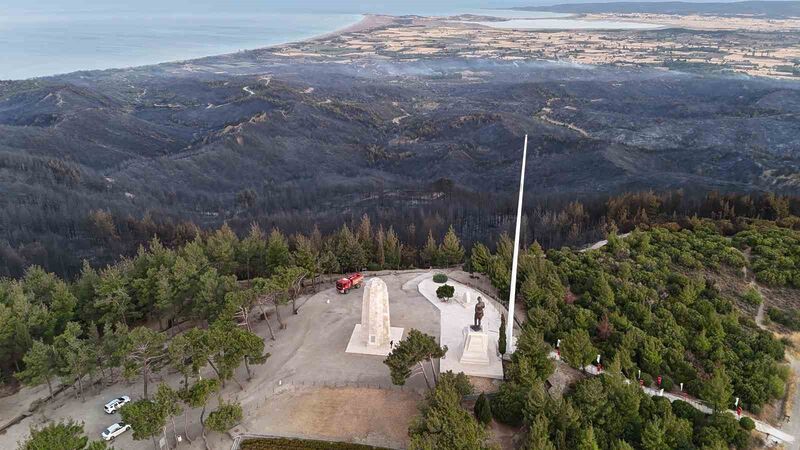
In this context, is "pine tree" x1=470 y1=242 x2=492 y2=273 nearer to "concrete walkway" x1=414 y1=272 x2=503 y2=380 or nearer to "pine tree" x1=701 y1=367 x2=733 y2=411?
"concrete walkway" x1=414 y1=272 x2=503 y2=380

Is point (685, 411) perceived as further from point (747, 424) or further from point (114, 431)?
point (114, 431)

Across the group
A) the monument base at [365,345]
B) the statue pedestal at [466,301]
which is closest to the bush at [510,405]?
the monument base at [365,345]

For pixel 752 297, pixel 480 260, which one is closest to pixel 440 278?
pixel 480 260

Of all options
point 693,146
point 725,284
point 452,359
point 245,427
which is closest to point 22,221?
point 245,427

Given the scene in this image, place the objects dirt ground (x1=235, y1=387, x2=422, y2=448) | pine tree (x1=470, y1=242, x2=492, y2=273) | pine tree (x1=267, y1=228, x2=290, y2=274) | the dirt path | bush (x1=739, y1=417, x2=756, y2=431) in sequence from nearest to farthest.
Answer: bush (x1=739, y1=417, x2=756, y2=431) → the dirt path → dirt ground (x1=235, y1=387, x2=422, y2=448) → pine tree (x1=470, y1=242, x2=492, y2=273) → pine tree (x1=267, y1=228, x2=290, y2=274)

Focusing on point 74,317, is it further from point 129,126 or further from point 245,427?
point 129,126

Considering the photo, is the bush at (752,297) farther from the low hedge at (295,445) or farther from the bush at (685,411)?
the low hedge at (295,445)

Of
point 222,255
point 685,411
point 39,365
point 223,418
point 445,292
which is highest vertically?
point 222,255

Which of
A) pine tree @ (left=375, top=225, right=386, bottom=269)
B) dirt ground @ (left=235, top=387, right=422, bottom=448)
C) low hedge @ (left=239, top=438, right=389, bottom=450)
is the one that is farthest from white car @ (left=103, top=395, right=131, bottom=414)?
pine tree @ (left=375, top=225, right=386, bottom=269)
